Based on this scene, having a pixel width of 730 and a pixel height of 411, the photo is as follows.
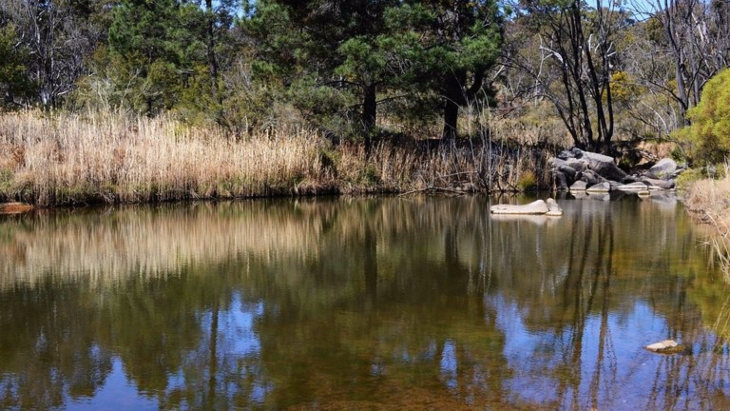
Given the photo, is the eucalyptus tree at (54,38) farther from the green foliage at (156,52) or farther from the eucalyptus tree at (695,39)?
the eucalyptus tree at (695,39)

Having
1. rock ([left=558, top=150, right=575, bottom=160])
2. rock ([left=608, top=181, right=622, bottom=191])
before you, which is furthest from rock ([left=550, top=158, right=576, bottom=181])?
rock ([left=608, top=181, right=622, bottom=191])

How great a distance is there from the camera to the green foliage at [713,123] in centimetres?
1261

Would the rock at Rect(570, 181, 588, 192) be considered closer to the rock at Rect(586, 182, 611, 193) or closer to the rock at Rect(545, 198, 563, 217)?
the rock at Rect(586, 182, 611, 193)

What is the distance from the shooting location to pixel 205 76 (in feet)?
71.1

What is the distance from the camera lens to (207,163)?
1608cm

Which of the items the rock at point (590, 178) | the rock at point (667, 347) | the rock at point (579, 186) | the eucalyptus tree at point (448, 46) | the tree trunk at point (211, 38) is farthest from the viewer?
the tree trunk at point (211, 38)

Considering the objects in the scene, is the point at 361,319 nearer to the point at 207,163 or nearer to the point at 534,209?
the point at 534,209

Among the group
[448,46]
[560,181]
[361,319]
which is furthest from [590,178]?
[361,319]

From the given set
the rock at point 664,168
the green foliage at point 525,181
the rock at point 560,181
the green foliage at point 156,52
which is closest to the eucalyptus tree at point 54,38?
the green foliage at point 156,52

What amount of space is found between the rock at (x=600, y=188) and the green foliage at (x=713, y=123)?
4878 millimetres

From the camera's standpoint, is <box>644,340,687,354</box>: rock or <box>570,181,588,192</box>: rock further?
<box>570,181,588,192</box>: rock

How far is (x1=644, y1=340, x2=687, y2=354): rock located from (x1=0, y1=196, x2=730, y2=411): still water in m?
0.08

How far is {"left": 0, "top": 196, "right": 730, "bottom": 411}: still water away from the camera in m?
4.55

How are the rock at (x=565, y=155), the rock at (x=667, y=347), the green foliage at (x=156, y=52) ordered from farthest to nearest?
1. the green foliage at (x=156, y=52)
2. the rock at (x=565, y=155)
3. the rock at (x=667, y=347)
